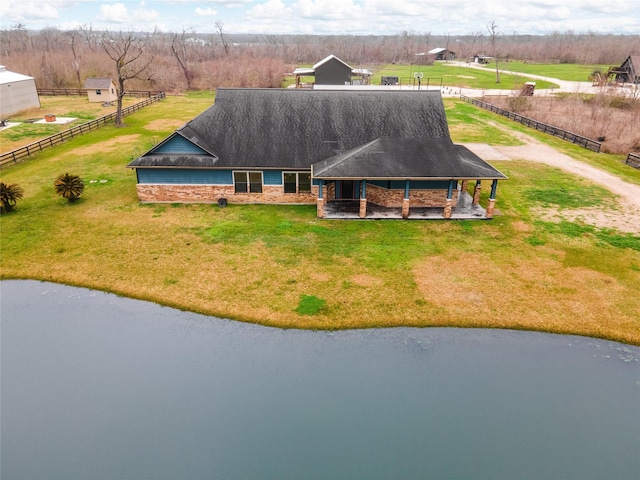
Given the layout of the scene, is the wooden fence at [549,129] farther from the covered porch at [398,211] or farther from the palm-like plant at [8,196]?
the palm-like plant at [8,196]

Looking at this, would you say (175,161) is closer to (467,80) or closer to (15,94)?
(15,94)

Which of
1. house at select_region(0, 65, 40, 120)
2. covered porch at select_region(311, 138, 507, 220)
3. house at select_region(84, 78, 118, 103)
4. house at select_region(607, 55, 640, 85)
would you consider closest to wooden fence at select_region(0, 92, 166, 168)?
house at select_region(84, 78, 118, 103)

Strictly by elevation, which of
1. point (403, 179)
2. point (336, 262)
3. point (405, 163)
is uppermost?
point (405, 163)

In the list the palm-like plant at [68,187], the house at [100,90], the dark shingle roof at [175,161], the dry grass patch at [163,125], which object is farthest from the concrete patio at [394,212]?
the house at [100,90]

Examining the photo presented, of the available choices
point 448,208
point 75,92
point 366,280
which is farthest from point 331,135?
point 75,92

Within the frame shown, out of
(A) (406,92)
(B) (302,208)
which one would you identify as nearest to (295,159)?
(B) (302,208)

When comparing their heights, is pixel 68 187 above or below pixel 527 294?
above
